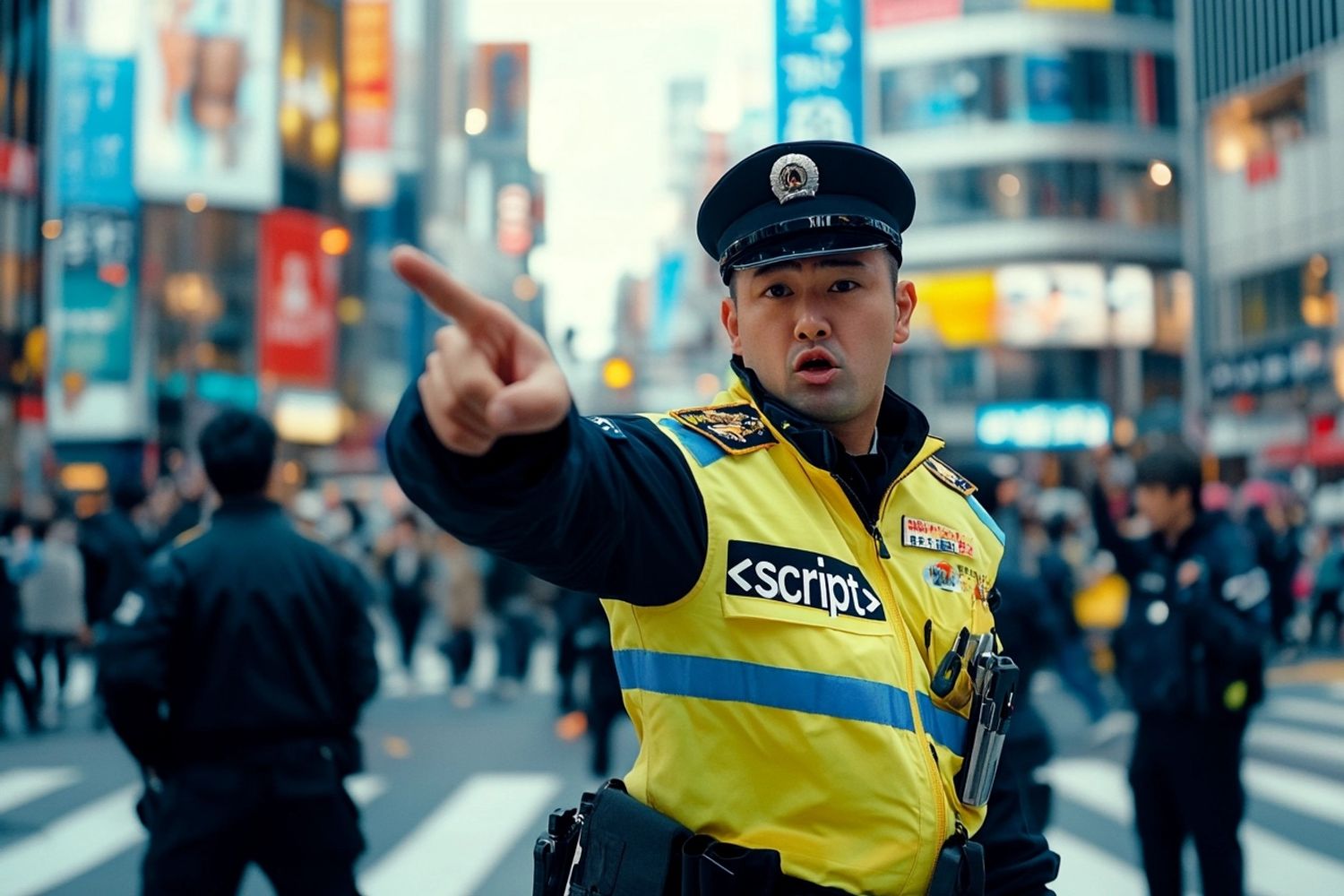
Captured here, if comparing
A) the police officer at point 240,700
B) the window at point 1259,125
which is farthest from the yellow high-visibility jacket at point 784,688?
the window at point 1259,125

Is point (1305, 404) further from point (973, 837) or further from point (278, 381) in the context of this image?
point (973, 837)

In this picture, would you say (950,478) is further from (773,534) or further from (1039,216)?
(1039,216)

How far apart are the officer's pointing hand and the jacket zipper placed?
701mm

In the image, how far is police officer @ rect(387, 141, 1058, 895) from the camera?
5.35 ft

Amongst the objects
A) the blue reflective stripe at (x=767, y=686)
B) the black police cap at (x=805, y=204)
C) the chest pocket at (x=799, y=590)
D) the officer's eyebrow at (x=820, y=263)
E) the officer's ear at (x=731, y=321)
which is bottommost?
the blue reflective stripe at (x=767, y=686)

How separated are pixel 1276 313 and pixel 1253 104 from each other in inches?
213

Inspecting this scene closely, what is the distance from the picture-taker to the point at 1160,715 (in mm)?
4988

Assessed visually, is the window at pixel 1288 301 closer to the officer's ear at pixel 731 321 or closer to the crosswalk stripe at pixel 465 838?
the crosswalk stripe at pixel 465 838

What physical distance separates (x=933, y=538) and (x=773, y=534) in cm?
40

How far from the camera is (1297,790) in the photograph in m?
9.05

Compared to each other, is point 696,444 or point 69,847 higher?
point 696,444

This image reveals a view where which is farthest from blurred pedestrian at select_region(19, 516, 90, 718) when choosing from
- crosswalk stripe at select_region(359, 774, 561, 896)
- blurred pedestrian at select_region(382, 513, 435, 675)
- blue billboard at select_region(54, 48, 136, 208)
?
blue billboard at select_region(54, 48, 136, 208)

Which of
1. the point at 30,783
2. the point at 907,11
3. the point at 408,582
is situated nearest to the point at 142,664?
the point at 30,783

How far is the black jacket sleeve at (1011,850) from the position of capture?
2385 mm
